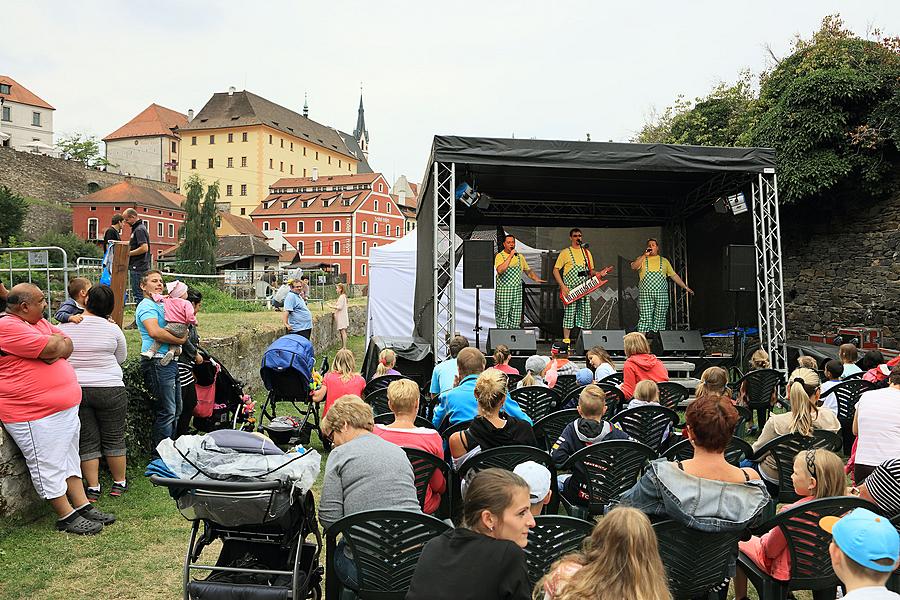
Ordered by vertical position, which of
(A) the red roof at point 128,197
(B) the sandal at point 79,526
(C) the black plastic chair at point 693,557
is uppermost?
(A) the red roof at point 128,197

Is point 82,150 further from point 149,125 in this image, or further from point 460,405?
point 460,405

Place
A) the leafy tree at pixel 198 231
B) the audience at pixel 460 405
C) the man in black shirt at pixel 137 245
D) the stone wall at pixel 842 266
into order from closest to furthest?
1. the audience at pixel 460 405
2. the man in black shirt at pixel 137 245
3. the stone wall at pixel 842 266
4. the leafy tree at pixel 198 231

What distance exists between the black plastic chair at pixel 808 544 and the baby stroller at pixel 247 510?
1784mm

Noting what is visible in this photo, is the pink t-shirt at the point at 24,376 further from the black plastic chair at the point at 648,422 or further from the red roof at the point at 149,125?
the red roof at the point at 149,125

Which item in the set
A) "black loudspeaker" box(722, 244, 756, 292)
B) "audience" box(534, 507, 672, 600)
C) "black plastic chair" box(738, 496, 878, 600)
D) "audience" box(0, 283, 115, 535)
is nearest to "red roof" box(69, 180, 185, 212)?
"black loudspeaker" box(722, 244, 756, 292)

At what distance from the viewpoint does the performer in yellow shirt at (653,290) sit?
36.3ft

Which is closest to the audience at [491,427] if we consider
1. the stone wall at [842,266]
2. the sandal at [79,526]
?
the sandal at [79,526]

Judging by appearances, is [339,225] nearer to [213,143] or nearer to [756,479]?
[213,143]

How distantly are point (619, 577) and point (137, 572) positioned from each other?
271 centimetres

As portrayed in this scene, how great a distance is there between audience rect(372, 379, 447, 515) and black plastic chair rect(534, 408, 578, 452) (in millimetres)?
1096

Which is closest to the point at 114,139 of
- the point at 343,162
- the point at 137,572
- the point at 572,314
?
the point at 343,162

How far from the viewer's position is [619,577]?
170cm

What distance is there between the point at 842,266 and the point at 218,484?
13.4m

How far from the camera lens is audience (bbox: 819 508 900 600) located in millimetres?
1761
